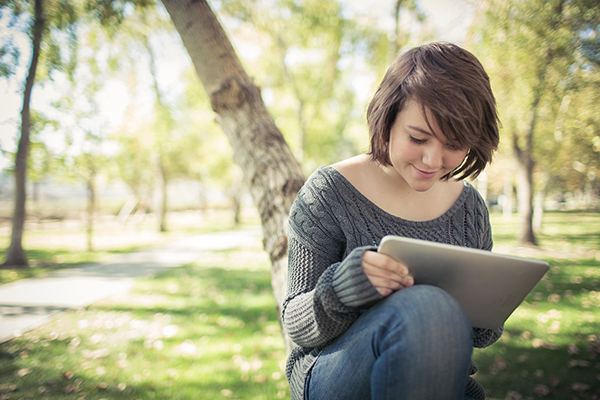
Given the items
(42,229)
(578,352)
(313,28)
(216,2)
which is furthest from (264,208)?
(42,229)

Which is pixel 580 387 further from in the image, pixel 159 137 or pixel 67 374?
pixel 159 137

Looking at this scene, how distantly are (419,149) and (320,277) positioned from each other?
598 mm

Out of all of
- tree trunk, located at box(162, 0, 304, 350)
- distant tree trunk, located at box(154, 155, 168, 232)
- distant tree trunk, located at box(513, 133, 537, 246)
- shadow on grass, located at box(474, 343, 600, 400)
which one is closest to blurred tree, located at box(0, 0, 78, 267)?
tree trunk, located at box(162, 0, 304, 350)

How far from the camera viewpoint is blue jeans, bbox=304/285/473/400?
91cm

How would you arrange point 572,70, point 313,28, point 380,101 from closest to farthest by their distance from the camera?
point 380,101 → point 572,70 → point 313,28

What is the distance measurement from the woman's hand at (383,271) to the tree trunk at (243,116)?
109 cm

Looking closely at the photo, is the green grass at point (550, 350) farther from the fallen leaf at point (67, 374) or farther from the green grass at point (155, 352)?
the fallen leaf at point (67, 374)

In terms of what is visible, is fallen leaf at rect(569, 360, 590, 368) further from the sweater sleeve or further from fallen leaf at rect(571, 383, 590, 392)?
the sweater sleeve

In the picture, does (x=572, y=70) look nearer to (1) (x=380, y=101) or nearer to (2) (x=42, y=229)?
(1) (x=380, y=101)

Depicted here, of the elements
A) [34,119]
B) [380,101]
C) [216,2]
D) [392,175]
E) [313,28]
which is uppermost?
[313,28]

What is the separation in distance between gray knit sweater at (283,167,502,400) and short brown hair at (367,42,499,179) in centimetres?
31

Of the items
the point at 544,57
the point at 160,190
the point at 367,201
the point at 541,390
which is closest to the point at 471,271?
the point at 367,201

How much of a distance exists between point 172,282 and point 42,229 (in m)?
13.7

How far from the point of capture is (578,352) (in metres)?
3.14
